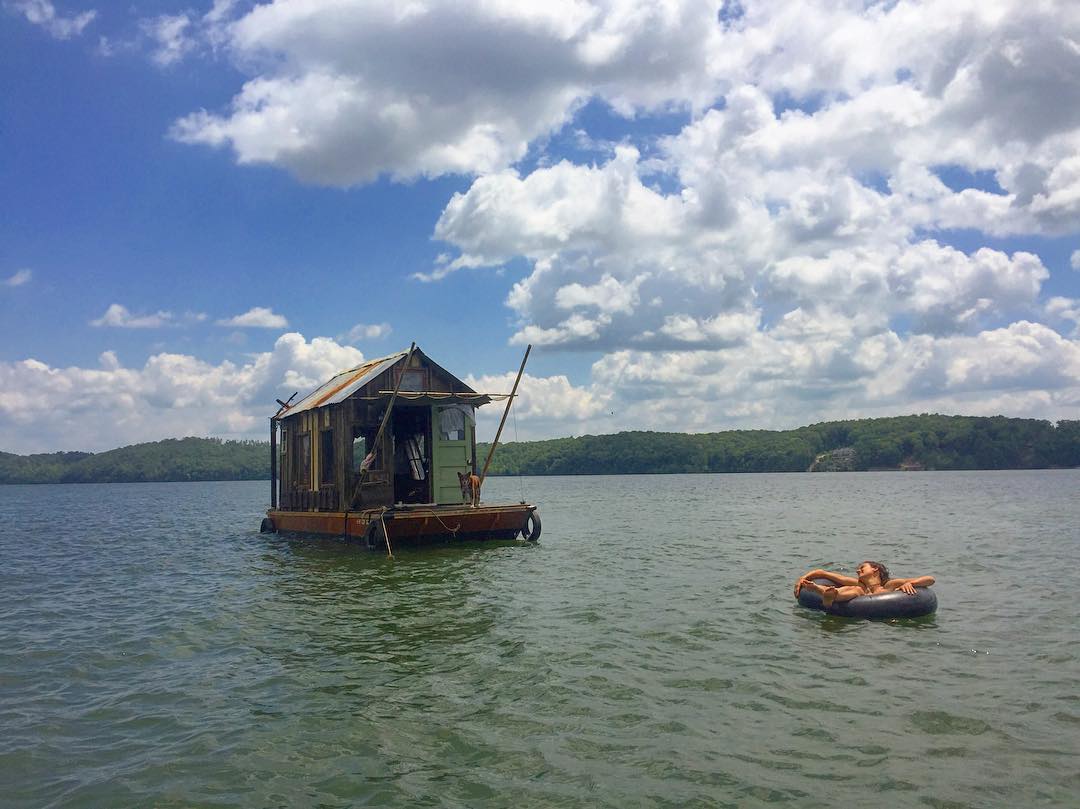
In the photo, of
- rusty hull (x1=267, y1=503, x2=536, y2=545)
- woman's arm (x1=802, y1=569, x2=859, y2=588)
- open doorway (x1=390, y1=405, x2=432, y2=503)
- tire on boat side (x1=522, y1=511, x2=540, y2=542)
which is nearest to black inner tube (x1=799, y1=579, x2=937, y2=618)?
woman's arm (x1=802, y1=569, x2=859, y2=588)

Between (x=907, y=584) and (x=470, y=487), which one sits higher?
(x=470, y=487)

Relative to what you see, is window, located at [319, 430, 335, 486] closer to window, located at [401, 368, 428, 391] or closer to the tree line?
window, located at [401, 368, 428, 391]

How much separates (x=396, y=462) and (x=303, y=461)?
11.7 feet

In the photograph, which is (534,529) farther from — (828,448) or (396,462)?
(828,448)

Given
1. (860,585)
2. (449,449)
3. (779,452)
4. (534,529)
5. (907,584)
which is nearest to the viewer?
(907,584)

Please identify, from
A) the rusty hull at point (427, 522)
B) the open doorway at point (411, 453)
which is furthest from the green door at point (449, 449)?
the rusty hull at point (427, 522)

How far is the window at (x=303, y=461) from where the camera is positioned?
29891mm

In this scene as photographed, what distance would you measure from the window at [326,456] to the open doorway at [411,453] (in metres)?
2.36

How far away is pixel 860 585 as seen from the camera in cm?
1521

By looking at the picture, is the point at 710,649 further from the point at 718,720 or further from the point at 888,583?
the point at 888,583

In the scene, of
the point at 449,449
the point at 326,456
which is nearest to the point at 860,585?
the point at 449,449

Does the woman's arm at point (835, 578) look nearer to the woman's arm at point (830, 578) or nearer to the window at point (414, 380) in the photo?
the woman's arm at point (830, 578)

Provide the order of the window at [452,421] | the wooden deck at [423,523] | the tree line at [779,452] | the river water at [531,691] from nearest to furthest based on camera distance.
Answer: the river water at [531,691] < the wooden deck at [423,523] < the window at [452,421] < the tree line at [779,452]

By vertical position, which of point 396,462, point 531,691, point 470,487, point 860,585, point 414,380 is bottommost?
point 531,691
